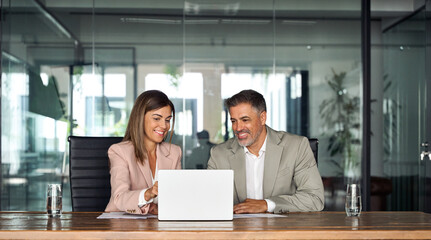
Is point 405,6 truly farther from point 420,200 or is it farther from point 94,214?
point 94,214

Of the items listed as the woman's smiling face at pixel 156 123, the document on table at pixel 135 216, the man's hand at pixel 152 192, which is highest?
the woman's smiling face at pixel 156 123

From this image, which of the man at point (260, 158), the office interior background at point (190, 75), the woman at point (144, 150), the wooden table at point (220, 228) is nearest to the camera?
the wooden table at point (220, 228)

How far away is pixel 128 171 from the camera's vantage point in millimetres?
3150

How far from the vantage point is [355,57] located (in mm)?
5801

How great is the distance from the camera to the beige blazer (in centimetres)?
282

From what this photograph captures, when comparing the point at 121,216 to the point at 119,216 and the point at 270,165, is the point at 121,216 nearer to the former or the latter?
the point at 119,216

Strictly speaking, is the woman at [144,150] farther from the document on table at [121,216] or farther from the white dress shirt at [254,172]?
the white dress shirt at [254,172]

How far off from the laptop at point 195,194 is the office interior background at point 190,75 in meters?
3.09

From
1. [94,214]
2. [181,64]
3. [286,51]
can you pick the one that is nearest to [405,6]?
[286,51]

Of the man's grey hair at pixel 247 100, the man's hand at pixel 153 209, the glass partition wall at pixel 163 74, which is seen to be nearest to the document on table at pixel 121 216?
the man's hand at pixel 153 209

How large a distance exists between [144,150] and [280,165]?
2.64 ft

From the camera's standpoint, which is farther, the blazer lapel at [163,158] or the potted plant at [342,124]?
the potted plant at [342,124]

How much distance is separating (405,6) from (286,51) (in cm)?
137

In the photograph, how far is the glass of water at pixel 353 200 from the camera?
8.83 ft
